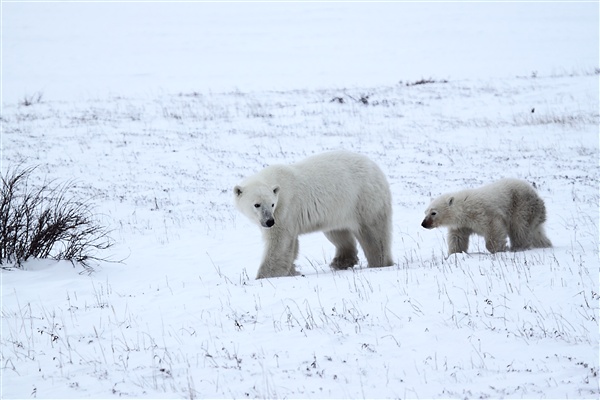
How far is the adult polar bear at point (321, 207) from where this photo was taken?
7906mm

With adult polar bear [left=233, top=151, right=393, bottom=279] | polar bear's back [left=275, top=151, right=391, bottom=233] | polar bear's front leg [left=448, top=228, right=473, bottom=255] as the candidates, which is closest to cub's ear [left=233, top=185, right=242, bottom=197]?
adult polar bear [left=233, top=151, right=393, bottom=279]

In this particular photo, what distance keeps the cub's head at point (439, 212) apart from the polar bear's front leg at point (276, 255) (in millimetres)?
2323

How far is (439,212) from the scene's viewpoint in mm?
9016

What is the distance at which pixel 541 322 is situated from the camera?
5113mm

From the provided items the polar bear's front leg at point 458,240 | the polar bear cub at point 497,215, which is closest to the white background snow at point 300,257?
the polar bear cub at point 497,215

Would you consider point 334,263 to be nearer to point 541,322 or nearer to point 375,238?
point 375,238

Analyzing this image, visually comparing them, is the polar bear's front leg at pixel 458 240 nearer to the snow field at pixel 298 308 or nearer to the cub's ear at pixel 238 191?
the snow field at pixel 298 308

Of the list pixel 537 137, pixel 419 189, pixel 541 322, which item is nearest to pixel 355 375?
pixel 541 322

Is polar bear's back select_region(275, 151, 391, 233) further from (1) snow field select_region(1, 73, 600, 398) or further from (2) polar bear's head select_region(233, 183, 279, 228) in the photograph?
(1) snow field select_region(1, 73, 600, 398)

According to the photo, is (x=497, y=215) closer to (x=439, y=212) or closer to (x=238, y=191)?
(x=439, y=212)

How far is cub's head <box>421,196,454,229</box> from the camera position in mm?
8977

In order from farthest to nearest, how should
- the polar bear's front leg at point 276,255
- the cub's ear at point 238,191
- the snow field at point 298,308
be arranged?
the cub's ear at point 238,191, the polar bear's front leg at point 276,255, the snow field at point 298,308

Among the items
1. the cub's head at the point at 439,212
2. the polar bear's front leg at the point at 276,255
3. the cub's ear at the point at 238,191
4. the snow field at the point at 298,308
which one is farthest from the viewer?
the cub's head at the point at 439,212

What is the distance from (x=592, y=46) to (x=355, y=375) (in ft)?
158
